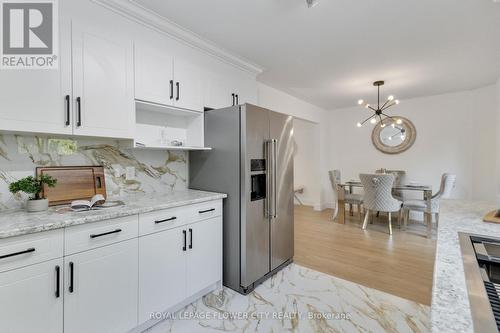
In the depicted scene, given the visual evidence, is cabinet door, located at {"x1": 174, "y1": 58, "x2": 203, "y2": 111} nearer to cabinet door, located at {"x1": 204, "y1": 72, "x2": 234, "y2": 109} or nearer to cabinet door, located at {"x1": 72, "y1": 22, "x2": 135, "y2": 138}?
cabinet door, located at {"x1": 204, "y1": 72, "x2": 234, "y2": 109}

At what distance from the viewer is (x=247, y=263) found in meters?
2.29

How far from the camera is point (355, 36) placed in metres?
2.48

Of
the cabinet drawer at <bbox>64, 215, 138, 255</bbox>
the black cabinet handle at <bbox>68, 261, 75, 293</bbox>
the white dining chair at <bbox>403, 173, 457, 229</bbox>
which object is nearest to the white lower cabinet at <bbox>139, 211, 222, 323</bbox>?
the cabinet drawer at <bbox>64, 215, 138, 255</bbox>

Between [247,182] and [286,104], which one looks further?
[286,104]

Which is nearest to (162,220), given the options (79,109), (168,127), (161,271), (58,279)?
(161,271)

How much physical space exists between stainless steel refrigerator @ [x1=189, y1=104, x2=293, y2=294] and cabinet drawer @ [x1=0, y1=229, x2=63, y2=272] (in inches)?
54.3

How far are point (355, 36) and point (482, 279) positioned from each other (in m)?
2.49

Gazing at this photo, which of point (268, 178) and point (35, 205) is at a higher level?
point (268, 178)

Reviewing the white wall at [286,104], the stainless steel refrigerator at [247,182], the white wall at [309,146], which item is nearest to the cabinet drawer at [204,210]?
the stainless steel refrigerator at [247,182]

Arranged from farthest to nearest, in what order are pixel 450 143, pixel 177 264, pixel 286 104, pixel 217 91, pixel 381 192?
pixel 450 143
pixel 286 104
pixel 381 192
pixel 217 91
pixel 177 264

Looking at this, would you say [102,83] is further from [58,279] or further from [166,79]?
[58,279]

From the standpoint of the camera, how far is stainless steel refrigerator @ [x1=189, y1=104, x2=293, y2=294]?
229 cm

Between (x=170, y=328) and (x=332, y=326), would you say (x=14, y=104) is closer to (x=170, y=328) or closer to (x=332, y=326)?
(x=170, y=328)

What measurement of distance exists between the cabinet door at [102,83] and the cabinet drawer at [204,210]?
2.72 feet
